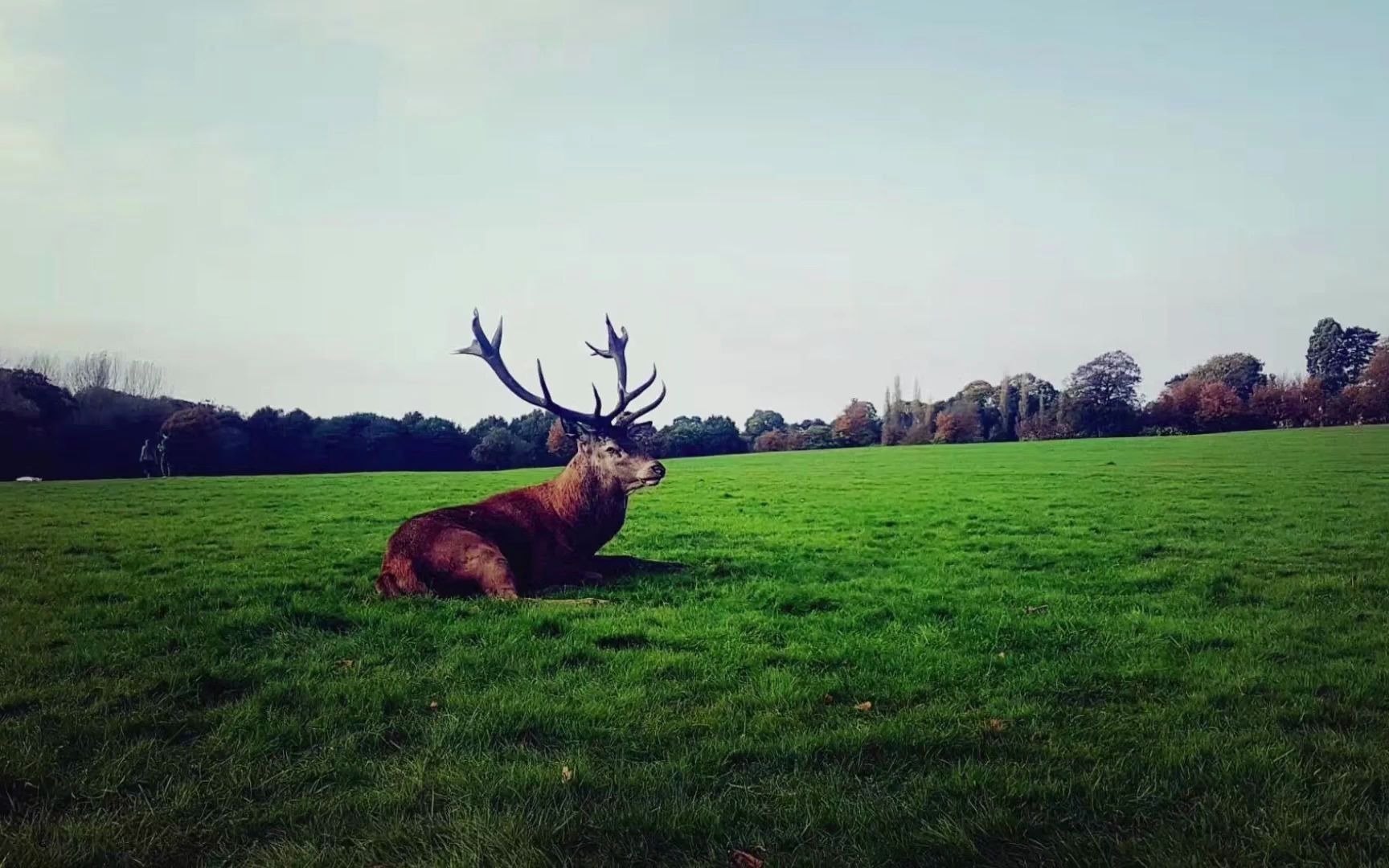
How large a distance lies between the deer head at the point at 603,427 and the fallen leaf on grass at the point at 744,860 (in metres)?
4.73

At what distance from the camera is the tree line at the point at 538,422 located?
26.3 ft

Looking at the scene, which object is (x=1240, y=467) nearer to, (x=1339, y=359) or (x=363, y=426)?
(x=1339, y=359)

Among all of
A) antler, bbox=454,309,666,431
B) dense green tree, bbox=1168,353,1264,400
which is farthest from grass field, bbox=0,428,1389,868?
dense green tree, bbox=1168,353,1264,400

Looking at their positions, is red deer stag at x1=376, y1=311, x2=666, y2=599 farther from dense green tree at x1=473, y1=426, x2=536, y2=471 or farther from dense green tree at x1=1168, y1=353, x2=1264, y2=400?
dense green tree at x1=1168, y1=353, x2=1264, y2=400

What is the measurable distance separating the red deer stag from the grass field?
0.48 meters

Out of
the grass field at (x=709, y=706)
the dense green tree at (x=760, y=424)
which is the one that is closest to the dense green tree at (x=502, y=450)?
the grass field at (x=709, y=706)

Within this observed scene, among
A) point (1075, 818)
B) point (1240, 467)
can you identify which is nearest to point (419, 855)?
point (1075, 818)

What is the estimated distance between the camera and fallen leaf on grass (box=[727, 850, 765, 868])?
2.48 metres

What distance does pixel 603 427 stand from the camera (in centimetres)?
735

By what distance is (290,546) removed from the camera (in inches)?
310

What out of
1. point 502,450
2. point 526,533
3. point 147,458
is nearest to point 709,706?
point 526,533

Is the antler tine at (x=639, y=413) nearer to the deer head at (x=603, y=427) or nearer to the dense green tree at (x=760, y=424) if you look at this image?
the deer head at (x=603, y=427)

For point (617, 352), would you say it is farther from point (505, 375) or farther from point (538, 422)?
point (538, 422)

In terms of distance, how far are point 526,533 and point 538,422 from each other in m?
2.98
